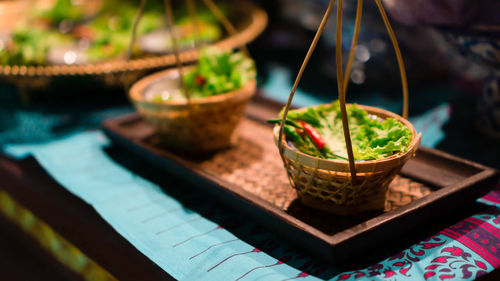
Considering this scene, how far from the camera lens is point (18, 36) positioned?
128 centimetres

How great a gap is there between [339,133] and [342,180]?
127mm

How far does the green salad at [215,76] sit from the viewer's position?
3.06ft

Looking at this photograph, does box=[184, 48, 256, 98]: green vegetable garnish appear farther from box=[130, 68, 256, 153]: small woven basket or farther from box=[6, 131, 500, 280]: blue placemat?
box=[6, 131, 500, 280]: blue placemat

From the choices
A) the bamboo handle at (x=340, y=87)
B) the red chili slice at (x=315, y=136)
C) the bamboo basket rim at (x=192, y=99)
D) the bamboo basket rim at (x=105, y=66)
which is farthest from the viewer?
the bamboo basket rim at (x=105, y=66)

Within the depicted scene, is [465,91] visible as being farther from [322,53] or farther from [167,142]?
[167,142]

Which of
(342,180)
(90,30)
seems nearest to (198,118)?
(342,180)

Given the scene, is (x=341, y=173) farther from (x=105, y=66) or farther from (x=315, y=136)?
(x=105, y=66)

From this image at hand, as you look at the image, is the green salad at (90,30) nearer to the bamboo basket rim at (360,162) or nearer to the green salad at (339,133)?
the green salad at (339,133)

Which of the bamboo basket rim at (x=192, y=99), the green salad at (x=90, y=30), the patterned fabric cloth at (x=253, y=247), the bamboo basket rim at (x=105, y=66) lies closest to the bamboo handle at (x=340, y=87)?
the patterned fabric cloth at (x=253, y=247)

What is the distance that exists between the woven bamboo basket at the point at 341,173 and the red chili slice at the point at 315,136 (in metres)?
0.04

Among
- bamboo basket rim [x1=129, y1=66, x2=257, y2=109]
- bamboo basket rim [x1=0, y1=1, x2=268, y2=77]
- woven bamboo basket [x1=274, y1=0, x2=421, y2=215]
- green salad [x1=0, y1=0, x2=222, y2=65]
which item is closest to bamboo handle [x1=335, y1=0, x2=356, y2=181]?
woven bamboo basket [x1=274, y1=0, x2=421, y2=215]

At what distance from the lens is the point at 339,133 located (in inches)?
29.3

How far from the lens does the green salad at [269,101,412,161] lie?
2.15 ft

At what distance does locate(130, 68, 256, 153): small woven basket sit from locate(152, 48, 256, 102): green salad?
0.02 meters
